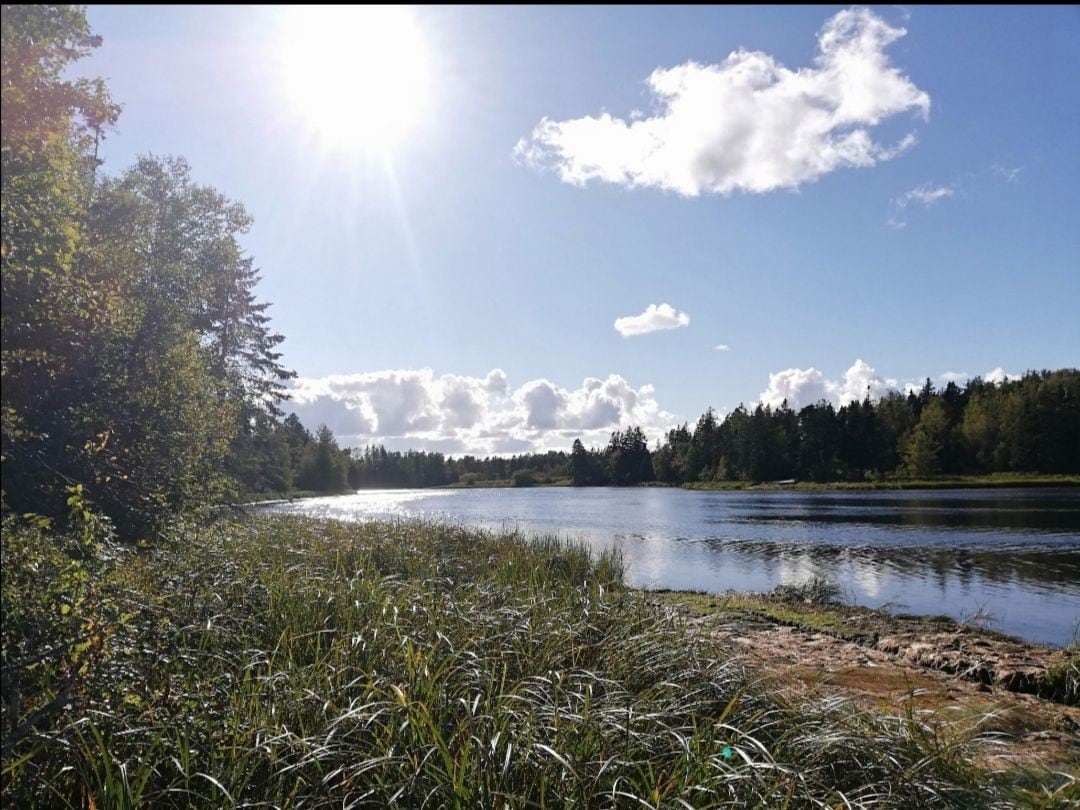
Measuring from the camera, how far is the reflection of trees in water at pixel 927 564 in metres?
17.4

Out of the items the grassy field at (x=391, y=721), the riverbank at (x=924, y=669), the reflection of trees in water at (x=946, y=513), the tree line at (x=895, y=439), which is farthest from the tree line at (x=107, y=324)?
the tree line at (x=895, y=439)

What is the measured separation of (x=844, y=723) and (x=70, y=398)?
21.2ft

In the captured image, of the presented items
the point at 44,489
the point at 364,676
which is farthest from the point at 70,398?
the point at 364,676

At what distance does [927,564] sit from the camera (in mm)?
20031

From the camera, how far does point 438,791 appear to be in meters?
3.15

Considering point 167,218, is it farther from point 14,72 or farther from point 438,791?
point 438,791

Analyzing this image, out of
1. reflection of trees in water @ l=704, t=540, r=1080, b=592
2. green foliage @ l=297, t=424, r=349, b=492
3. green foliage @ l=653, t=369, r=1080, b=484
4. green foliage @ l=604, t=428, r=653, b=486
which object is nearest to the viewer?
reflection of trees in water @ l=704, t=540, r=1080, b=592

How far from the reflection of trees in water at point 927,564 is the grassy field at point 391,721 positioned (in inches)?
571

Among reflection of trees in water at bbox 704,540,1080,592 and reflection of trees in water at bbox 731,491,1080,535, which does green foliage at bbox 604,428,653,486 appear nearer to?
reflection of trees in water at bbox 731,491,1080,535

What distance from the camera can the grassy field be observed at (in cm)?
313

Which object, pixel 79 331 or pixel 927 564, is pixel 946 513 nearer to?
pixel 927 564

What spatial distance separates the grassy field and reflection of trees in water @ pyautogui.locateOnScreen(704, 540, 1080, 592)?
47.6 feet

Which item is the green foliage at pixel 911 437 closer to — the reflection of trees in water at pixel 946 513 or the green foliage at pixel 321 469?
the reflection of trees in water at pixel 946 513

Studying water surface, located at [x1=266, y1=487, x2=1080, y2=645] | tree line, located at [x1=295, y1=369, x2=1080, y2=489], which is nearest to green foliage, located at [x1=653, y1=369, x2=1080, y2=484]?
tree line, located at [x1=295, y1=369, x2=1080, y2=489]
